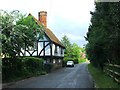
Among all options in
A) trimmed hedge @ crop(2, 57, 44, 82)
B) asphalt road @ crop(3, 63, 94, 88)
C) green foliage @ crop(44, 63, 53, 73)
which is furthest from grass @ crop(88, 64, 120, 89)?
green foliage @ crop(44, 63, 53, 73)

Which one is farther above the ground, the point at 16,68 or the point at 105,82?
the point at 16,68

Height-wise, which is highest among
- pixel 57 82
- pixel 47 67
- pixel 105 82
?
pixel 47 67

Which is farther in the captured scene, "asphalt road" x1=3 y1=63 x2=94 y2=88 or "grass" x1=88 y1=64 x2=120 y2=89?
"asphalt road" x1=3 y1=63 x2=94 y2=88

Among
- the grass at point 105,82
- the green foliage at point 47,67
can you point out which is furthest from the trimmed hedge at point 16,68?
the green foliage at point 47,67

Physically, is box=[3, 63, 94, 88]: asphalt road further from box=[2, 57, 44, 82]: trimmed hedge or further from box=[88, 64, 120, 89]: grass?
box=[2, 57, 44, 82]: trimmed hedge

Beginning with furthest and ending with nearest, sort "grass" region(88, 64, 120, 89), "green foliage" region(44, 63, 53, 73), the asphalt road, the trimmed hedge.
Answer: "green foliage" region(44, 63, 53, 73)
the trimmed hedge
the asphalt road
"grass" region(88, 64, 120, 89)

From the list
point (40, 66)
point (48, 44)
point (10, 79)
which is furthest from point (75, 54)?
point (10, 79)

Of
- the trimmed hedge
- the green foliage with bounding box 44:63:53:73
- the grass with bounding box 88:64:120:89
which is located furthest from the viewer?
the green foliage with bounding box 44:63:53:73

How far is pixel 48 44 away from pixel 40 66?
489 inches

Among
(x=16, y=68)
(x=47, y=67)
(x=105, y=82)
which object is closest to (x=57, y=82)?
(x=105, y=82)

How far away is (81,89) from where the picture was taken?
20.0 m

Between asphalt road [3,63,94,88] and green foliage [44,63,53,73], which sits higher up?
green foliage [44,63,53,73]

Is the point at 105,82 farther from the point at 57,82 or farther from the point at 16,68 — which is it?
the point at 16,68

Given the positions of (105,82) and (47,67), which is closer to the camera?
(105,82)
